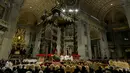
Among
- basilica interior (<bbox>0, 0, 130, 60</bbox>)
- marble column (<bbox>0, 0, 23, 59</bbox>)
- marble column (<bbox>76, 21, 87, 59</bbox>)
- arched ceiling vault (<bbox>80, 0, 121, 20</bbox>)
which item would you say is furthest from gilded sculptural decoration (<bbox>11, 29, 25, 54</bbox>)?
arched ceiling vault (<bbox>80, 0, 121, 20</bbox>)

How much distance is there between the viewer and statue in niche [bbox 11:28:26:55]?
14734mm

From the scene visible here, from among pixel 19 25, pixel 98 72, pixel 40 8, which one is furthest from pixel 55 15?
pixel 19 25

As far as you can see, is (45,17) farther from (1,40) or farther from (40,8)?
(40,8)

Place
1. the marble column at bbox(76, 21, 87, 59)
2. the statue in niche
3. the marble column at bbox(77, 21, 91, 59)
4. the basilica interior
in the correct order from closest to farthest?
the marble column at bbox(76, 21, 87, 59)
the marble column at bbox(77, 21, 91, 59)
the basilica interior
the statue in niche

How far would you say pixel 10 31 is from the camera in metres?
8.65

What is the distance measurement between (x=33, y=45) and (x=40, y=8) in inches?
291

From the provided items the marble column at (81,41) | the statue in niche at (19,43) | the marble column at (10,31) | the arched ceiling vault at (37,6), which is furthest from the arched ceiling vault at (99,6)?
the statue in niche at (19,43)

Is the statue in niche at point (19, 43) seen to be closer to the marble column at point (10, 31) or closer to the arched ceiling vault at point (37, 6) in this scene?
the arched ceiling vault at point (37, 6)

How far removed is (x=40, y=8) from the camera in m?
16.5

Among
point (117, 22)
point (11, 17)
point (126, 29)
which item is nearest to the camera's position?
point (11, 17)

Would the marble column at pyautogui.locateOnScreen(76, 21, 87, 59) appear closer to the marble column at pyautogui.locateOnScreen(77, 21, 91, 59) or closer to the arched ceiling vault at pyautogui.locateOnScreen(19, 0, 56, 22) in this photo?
the marble column at pyautogui.locateOnScreen(77, 21, 91, 59)

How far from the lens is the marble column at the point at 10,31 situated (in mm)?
7872

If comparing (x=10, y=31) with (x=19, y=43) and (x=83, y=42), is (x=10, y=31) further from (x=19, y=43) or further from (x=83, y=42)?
(x=83, y=42)

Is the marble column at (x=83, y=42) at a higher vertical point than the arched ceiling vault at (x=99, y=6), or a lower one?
lower
